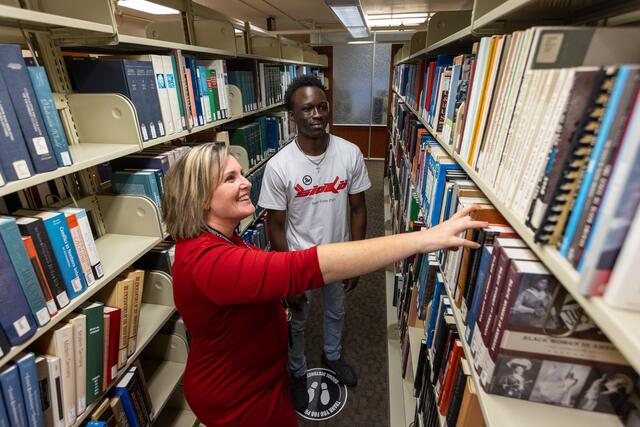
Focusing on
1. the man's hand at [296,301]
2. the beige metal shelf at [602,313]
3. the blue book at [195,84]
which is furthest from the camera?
the man's hand at [296,301]

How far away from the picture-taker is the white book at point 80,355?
106 cm

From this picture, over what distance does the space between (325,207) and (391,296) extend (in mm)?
1459

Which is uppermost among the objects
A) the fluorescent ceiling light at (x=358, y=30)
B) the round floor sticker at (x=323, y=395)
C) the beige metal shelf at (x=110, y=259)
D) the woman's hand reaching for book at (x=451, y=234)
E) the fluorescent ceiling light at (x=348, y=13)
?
the fluorescent ceiling light at (x=358, y=30)

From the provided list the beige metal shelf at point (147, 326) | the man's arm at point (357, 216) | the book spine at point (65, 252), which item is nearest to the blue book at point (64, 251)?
the book spine at point (65, 252)

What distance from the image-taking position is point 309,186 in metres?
1.81

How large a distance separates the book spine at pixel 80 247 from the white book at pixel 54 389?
0.80 feet

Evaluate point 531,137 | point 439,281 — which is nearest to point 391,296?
point 439,281

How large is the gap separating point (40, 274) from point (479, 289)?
1.18 metres

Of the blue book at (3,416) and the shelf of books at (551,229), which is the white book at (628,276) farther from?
the blue book at (3,416)

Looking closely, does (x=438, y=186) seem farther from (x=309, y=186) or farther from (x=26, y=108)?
(x=26, y=108)

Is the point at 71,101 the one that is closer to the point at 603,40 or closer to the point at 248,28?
the point at 603,40

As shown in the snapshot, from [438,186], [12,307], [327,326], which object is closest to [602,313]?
[438,186]

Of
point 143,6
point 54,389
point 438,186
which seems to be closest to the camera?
point 54,389

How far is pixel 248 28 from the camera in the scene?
273 cm
